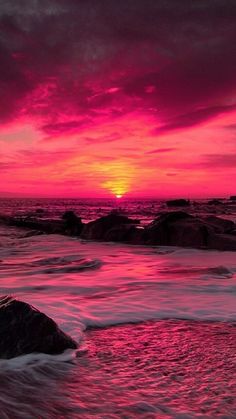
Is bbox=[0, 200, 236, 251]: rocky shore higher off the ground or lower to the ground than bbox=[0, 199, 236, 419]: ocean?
higher

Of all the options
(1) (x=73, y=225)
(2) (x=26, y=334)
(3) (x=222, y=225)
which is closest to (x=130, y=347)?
(2) (x=26, y=334)

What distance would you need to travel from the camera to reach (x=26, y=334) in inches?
181

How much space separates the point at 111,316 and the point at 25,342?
1738 mm

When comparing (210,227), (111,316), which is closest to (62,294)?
(111,316)

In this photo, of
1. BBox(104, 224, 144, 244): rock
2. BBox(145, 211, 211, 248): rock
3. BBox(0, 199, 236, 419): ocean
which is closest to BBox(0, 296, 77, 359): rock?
BBox(0, 199, 236, 419): ocean

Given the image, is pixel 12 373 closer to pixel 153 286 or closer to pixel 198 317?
pixel 198 317

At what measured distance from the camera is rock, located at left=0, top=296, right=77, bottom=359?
4.47 meters

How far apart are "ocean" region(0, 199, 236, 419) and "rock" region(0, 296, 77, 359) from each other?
13cm

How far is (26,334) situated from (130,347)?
44.0 inches

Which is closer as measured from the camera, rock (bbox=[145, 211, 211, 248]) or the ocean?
the ocean

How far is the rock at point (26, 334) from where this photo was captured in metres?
4.47

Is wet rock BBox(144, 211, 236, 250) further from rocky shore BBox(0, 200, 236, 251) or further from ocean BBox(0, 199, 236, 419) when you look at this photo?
ocean BBox(0, 199, 236, 419)

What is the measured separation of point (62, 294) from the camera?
7391 mm

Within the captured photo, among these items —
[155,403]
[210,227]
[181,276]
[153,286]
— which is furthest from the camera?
[210,227]
